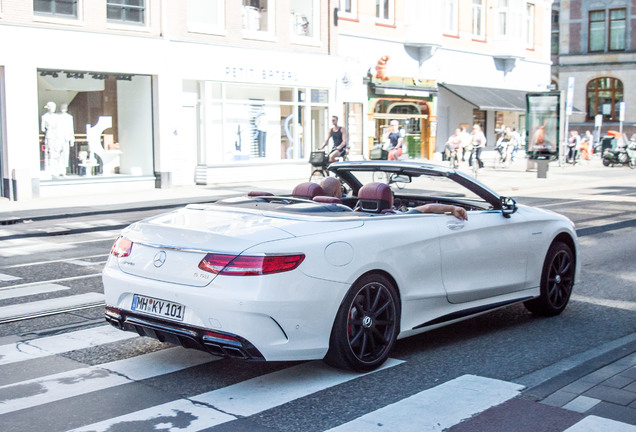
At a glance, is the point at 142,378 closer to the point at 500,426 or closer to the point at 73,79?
the point at 500,426

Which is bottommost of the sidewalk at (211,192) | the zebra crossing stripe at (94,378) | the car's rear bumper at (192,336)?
the zebra crossing stripe at (94,378)

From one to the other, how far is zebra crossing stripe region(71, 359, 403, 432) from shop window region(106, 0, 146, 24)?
18913 millimetres

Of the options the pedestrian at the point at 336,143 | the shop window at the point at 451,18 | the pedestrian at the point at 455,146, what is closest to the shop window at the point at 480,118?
the shop window at the point at 451,18

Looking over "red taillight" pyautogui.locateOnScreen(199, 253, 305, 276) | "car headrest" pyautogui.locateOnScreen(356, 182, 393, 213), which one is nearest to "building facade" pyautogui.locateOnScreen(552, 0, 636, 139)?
"car headrest" pyautogui.locateOnScreen(356, 182, 393, 213)

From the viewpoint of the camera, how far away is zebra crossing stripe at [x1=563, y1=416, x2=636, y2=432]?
4.52 meters

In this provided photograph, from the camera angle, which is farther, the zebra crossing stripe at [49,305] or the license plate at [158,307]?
the zebra crossing stripe at [49,305]

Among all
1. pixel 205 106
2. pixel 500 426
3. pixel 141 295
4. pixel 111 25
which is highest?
pixel 111 25

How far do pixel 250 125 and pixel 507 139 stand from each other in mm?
16664

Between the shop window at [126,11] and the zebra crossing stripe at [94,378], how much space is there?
59.9 ft

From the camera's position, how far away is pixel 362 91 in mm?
31703

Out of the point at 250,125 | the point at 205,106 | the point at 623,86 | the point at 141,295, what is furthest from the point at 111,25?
the point at 623,86

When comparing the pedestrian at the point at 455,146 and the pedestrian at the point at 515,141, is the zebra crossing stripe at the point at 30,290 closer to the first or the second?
the pedestrian at the point at 455,146

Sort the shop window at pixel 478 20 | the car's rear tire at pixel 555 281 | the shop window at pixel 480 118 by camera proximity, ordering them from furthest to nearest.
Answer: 1. the shop window at pixel 480 118
2. the shop window at pixel 478 20
3. the car's rear tire at pixel 555 281

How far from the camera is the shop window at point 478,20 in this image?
38.6 meters
